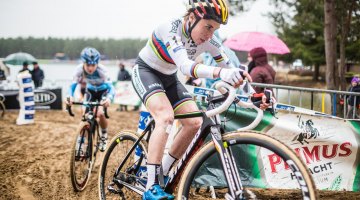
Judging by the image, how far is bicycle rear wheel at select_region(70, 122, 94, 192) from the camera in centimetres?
511

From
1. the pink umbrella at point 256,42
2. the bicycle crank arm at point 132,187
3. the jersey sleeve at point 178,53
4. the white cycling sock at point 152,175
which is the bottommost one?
the bicycle crank arm at point 132,187

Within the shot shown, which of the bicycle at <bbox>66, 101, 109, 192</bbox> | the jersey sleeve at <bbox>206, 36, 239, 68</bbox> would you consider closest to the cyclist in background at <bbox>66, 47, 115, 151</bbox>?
the bicycle at <bbox>66, 101, 109, 192</bbox>

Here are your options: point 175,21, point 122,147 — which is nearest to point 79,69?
point 122,147

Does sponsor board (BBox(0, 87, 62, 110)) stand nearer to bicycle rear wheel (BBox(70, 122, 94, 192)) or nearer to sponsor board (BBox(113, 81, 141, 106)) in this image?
sponsor board (BBox(113, 81, 141, 106))

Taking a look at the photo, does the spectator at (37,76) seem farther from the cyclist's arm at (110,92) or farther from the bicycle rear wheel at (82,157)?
the bicycle rear wheel at (82,157)

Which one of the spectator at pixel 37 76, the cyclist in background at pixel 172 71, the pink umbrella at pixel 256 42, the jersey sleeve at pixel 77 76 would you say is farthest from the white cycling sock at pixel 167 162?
the spectator at pixel 37 76

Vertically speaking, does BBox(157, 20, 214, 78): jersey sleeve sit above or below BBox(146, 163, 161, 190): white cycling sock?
above

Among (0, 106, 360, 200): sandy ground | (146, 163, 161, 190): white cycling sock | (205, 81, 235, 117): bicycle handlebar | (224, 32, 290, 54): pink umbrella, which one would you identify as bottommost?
(0, 106, 360, 200): sandy ground

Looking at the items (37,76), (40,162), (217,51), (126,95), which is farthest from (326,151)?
(37,76)

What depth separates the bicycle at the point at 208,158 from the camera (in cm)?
237

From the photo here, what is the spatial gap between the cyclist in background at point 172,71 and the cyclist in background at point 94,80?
7.37ft

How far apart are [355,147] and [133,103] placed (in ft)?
42.3

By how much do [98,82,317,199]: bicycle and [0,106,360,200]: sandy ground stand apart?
101cm

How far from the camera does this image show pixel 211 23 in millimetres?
2992
